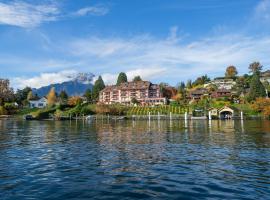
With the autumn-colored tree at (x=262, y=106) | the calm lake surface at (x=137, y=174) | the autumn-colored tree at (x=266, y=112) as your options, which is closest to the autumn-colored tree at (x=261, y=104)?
the autumn-colored tree at (x=262, y=106)

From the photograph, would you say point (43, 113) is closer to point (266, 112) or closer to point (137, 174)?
point (266, 112)

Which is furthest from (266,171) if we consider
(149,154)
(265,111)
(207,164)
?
(265,111)

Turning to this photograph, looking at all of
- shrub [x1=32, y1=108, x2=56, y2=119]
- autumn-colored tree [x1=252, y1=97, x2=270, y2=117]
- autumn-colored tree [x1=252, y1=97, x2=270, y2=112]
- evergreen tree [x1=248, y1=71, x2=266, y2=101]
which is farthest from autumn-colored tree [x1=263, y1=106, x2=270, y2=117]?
shrub [x1=32, y1=108, x2=56, y2=119]

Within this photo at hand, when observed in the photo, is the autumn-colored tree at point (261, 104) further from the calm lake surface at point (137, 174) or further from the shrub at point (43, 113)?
the calm lake surface at point (137, 174)

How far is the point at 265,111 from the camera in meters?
134

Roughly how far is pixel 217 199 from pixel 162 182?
4.83 metres

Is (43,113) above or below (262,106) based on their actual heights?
below

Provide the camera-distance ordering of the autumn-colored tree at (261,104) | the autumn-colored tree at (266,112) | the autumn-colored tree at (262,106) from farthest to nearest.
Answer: the autumn-colored tree at (261,104) < the autumn-colored tree at (262,106) < the autumn-colored tree at (266,112)

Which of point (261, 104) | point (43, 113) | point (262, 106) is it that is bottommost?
point (43, 113)

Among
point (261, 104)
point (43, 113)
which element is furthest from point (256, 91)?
point (43, 113)

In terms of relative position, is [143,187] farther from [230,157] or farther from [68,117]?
[68,117]

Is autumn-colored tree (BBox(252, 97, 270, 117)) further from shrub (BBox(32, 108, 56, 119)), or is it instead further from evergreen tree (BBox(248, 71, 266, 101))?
shrub (BBox(32, 108, 56, 119))

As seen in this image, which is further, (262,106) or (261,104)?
(261,104)

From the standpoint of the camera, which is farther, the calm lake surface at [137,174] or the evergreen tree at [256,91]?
the evergreen tree at [256,91]
